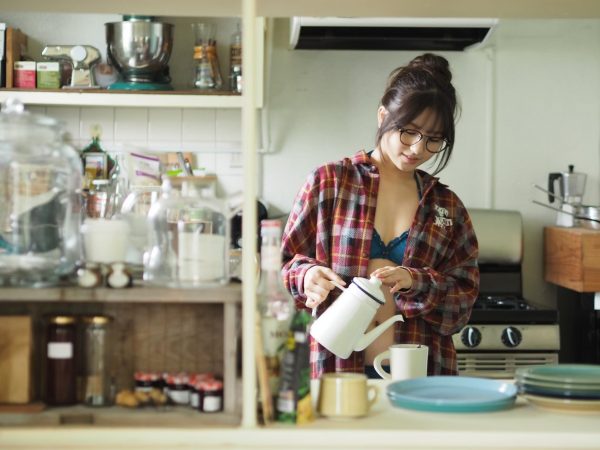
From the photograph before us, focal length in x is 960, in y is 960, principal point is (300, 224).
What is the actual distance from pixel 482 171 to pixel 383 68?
0.65m

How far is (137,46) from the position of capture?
3969mm

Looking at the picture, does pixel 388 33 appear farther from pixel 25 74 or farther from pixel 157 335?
pixel 157 335

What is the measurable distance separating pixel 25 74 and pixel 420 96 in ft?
7.60

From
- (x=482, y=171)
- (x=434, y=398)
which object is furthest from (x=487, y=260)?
(x=434, y=398)

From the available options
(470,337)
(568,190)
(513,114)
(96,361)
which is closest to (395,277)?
(96,361)

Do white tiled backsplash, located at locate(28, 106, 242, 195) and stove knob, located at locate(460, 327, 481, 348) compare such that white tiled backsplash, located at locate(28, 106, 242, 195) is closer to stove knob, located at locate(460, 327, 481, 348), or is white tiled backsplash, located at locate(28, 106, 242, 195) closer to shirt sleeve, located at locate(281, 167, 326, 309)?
stove knob, located at locate(460, 327, 481, 348)

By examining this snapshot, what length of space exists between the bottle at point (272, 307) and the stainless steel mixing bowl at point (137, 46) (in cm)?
269

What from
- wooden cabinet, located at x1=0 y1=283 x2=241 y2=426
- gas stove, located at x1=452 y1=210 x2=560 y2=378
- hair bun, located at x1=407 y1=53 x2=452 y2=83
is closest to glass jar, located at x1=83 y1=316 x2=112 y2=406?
wooden cabinet, located at x1=0 y1=283 x2=241 y2=426

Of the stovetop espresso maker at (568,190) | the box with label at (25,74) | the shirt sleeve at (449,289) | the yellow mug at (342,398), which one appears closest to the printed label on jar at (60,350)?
the yellow mug at (342,398)

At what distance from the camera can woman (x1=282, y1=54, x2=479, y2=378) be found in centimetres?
221

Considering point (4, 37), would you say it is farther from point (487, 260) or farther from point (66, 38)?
point (487, 260)

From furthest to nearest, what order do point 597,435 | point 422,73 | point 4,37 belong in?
point 4,37, point 422,73, point 597,435

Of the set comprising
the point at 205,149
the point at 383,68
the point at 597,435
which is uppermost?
the point at 383,68

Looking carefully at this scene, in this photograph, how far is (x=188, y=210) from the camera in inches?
57.5
